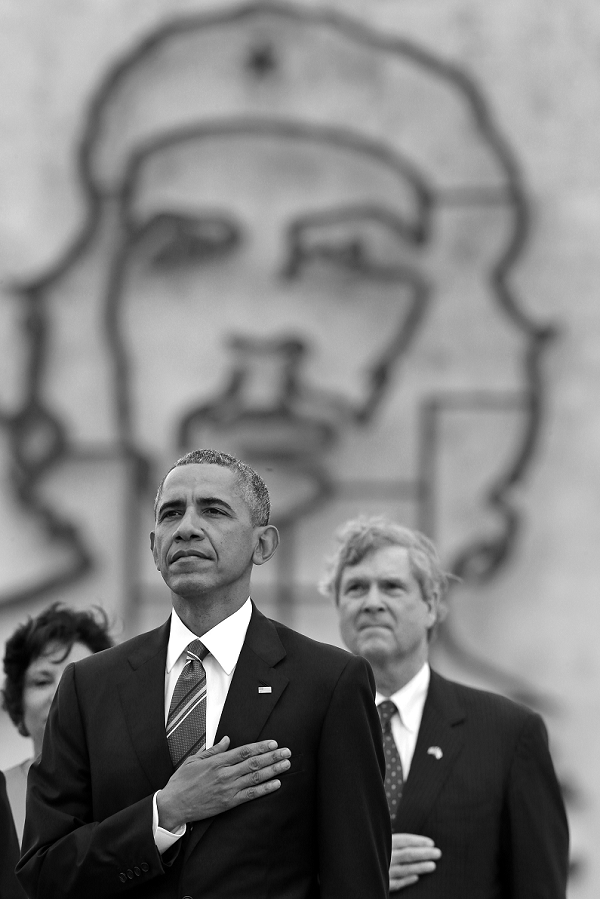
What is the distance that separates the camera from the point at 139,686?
1956 mm

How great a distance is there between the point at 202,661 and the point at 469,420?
309 cm

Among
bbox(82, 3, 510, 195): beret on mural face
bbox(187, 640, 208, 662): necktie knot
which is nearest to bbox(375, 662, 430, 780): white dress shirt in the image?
bbox(187, 640, 208, 662): necktie knot

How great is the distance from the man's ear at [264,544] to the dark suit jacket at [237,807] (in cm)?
11

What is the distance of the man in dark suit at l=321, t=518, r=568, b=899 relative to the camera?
2.55 m

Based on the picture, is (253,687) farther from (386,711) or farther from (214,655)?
(386,711)

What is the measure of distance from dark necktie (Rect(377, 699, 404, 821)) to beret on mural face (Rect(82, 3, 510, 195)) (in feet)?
8.97

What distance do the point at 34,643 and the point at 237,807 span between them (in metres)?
1.09

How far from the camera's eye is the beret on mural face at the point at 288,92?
199 inches

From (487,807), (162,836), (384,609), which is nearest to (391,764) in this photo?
(487,807)

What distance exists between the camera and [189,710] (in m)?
1.92

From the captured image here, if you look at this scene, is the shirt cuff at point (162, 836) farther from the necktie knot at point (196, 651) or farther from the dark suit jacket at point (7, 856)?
the dark suit jacket at point (7, 856)

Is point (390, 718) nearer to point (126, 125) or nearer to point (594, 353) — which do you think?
point (594, 353)

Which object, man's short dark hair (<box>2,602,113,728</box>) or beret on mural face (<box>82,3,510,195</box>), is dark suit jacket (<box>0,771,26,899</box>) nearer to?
man's short dark hair (<box>2,602,113,728</box>)

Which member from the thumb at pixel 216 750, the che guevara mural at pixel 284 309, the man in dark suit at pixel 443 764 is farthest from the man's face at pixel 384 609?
the che guevara mural at pixel 284 309
